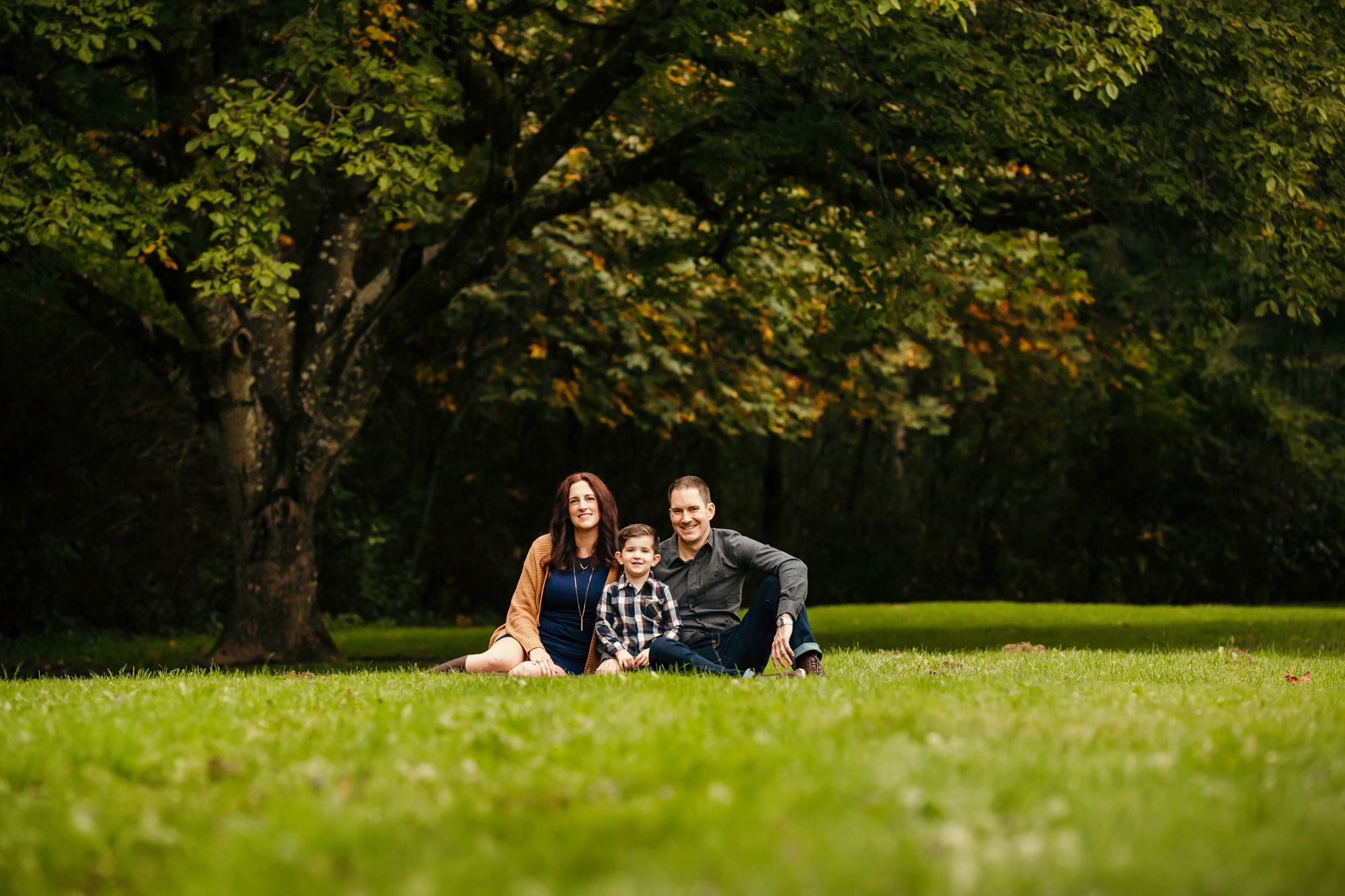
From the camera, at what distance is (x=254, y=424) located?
14.8 m

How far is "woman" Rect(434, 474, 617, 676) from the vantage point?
27.2ft

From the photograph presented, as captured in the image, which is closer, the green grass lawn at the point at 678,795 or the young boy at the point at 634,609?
the green grass lawn at the point at 678,795

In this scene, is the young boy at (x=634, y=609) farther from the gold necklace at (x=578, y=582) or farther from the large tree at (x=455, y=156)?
the large tree at (x=455, y=156)

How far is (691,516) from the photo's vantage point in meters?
8.08

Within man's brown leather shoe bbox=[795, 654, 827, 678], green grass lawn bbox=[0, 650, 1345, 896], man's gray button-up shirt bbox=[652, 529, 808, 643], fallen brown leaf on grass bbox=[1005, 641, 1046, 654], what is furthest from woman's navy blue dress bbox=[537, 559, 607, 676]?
fallen brown leaf on grass bbox=[1005, 641, 1046, 654]

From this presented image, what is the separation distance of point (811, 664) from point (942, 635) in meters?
10.3

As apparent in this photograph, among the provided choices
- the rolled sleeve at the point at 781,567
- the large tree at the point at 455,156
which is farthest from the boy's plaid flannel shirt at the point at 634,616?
the large tree at the point at 455,156

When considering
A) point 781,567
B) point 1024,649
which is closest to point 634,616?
point 781,567

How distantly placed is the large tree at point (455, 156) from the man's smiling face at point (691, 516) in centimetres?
497

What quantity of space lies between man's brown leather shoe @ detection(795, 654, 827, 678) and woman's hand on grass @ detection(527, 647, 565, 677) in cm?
169

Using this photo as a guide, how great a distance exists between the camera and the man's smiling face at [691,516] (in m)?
8.09

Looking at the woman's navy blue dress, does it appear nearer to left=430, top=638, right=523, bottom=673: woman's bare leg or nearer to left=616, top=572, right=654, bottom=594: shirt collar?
left=430, top=638, right=523, bottom=673: woman's bare leg

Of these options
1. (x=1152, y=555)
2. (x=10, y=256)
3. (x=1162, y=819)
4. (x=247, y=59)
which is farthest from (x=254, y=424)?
(x=1152, y=555)

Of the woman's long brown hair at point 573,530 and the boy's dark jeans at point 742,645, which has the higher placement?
the woman's long brown hair at point 573,530
